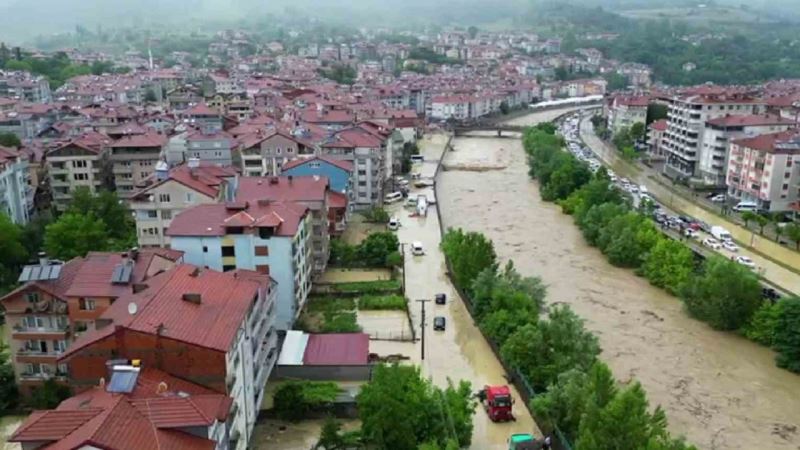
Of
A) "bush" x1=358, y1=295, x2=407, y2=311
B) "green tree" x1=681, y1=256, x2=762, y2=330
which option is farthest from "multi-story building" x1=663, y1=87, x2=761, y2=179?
"bush" x1=358, y1=295, x2=407, y2=311

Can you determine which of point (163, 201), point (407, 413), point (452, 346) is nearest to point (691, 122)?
point (452, 346)

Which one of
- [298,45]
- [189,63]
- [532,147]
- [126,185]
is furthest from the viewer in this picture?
[298,45]

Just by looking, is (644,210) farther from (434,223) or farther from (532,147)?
(532,147)

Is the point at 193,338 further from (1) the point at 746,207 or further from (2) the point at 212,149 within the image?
(1) the point at 746,207

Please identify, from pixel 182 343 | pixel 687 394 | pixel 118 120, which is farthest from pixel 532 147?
pixel 182 343

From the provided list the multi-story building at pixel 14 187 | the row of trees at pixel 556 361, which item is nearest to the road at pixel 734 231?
the row of trees at pixel 556 361

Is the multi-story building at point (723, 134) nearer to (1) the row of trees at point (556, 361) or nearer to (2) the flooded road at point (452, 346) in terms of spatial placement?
(2) the flooded road at point (452, 346)
